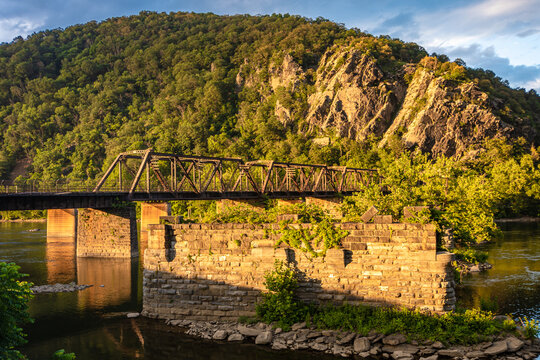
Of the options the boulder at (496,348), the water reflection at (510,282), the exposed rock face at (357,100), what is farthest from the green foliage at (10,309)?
the exposed rock face at (357,100)

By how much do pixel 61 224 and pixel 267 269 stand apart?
55.4 metres

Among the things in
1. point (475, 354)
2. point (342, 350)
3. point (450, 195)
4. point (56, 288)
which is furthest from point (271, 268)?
point (56, 288)

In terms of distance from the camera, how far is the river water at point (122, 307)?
18.3 m

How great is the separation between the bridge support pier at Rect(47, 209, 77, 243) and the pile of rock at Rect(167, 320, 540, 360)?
53.2m

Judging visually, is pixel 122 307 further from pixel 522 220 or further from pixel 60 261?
pixel 522 220

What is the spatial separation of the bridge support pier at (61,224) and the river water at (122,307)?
58.6 feet

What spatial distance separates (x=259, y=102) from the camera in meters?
148

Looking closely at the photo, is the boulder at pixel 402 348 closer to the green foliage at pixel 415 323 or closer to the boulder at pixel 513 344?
the green foliage at pixel 415 323

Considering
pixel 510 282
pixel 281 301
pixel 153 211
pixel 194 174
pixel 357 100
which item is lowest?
pixel 510 282

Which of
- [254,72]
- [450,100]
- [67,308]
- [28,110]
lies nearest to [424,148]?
[450,100]

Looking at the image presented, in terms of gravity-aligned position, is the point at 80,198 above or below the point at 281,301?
above

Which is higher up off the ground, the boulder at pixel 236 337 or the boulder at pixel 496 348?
the boulder at pixel 496 348

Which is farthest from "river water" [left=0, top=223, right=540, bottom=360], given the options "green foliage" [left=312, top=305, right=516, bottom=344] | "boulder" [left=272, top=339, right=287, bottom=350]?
"green foliage" [left=312, top=305, right=516, bottom=344]

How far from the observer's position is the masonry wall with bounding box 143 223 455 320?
17453 millimetres
